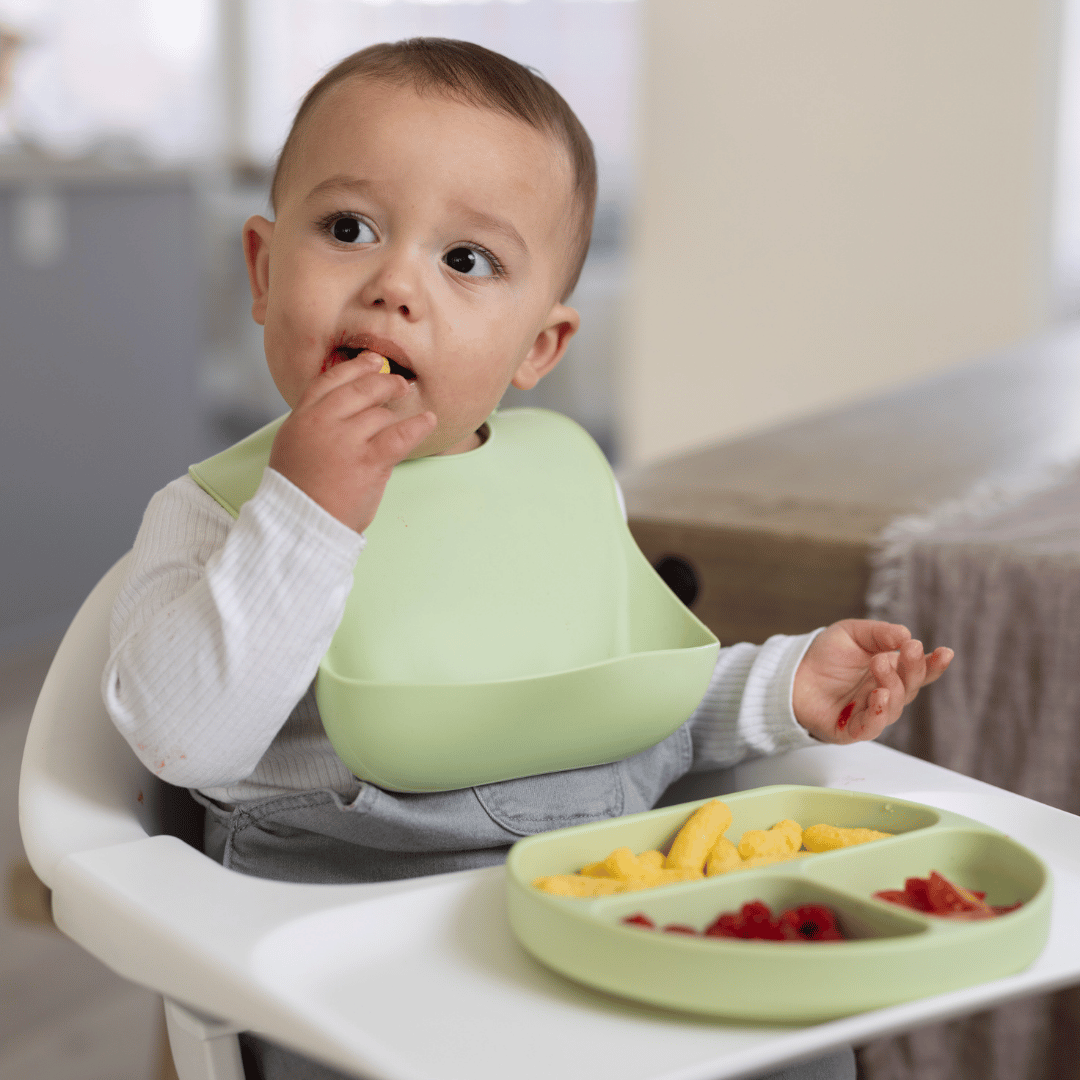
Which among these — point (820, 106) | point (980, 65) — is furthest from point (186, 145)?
point (980, 65)

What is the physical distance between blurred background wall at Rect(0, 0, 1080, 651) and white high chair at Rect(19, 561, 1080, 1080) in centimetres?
254

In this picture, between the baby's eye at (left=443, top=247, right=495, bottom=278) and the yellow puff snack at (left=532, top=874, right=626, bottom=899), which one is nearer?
the yellow puff snack at (left=532, top=874, right=626, bottom=899)

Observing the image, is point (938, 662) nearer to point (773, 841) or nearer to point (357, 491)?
point (773, 841)

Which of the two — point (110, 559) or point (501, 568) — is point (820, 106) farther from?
point (501, 568)

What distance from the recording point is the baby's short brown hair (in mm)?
659

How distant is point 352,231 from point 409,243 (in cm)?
3

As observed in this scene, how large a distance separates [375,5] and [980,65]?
213 centimetres

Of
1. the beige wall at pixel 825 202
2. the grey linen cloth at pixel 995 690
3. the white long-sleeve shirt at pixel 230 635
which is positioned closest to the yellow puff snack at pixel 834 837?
the white long-sleeve shirt at pixel 230 635

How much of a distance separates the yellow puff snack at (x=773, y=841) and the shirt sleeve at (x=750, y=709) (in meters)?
0.16

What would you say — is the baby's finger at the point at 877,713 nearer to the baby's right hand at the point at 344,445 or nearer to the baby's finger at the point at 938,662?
the baby's finger at the point at 938,662

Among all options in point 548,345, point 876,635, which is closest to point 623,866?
point 876,635

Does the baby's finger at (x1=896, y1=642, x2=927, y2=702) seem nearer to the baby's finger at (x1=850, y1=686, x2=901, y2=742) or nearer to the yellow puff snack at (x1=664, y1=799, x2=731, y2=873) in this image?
the baby's finger at (x1=850, y1=686, x2=901, y2=742)

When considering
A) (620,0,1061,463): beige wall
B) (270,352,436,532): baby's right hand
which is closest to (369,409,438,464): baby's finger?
Answer: (270,352,436,532): baby's right hand

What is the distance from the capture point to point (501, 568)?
0.70m
